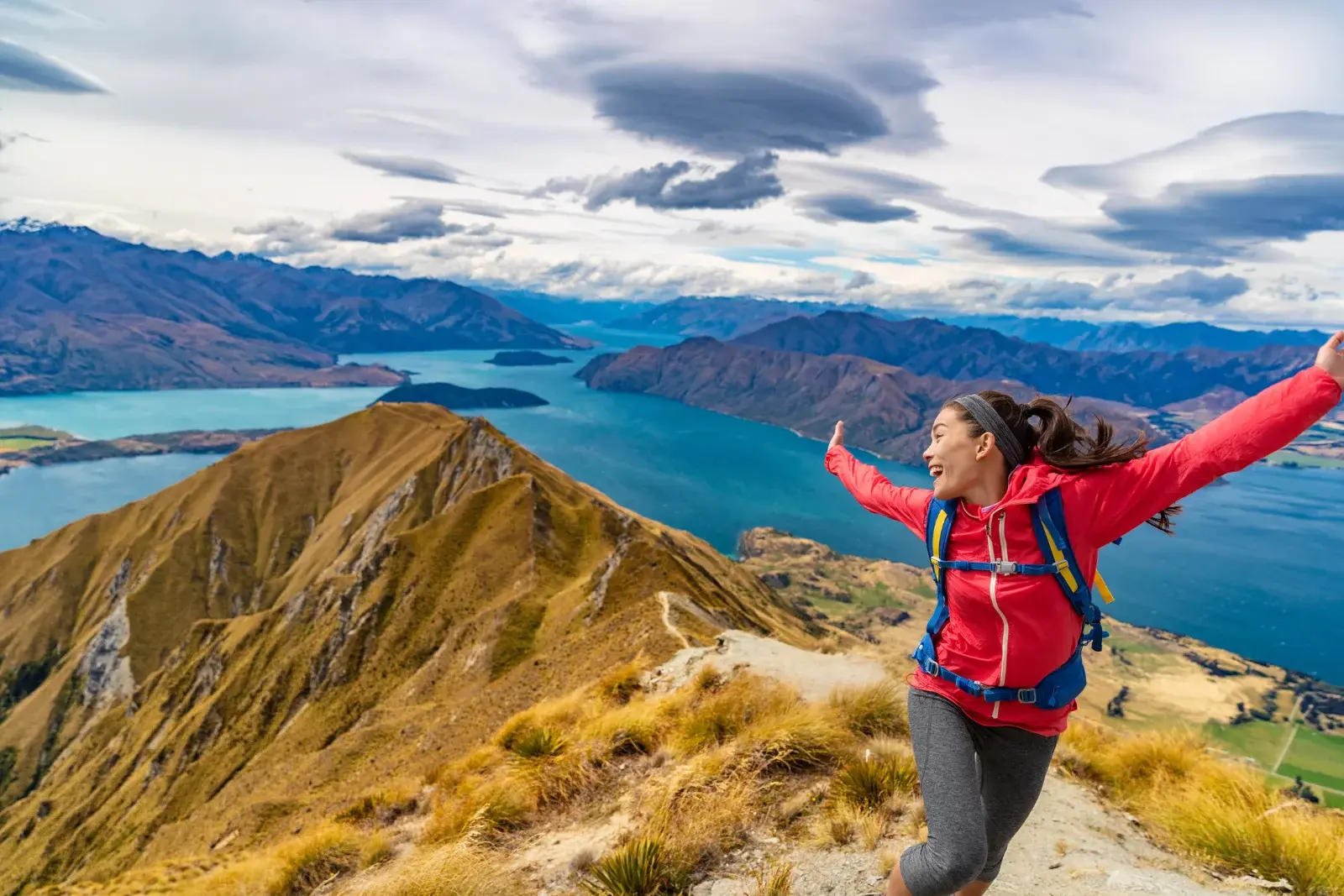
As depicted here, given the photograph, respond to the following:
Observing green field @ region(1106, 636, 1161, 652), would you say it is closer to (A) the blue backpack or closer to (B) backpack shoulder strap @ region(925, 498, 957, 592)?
(A) the blue backpack

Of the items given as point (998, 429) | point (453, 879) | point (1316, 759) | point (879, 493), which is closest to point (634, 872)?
point (453, 879)

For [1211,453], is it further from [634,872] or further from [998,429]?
[634,872]

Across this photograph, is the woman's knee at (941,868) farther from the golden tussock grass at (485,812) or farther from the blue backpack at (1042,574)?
the golden tussock grass at (485,812)

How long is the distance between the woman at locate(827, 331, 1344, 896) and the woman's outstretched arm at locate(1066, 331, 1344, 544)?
0.01m

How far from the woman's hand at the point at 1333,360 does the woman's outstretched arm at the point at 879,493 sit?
7.59ft

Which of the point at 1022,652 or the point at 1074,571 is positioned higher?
the point at 1074,571

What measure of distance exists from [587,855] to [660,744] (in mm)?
2827

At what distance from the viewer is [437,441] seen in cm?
12506

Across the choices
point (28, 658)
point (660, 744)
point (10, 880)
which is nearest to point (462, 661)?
point (660, 744)

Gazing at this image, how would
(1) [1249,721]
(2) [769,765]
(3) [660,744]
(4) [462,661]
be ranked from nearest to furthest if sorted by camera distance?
(2) [769,765]
(3) [660,744]
(4) [462,661]
(1) [1249,721]

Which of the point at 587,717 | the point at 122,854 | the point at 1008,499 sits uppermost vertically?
the point at 1008,499

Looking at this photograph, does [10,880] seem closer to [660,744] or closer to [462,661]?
[462,661]

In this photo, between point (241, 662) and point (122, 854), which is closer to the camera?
point (122, 854)

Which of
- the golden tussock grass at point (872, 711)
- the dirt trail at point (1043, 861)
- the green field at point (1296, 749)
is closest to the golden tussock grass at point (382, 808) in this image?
the dirt trail at point (1043, 861)
